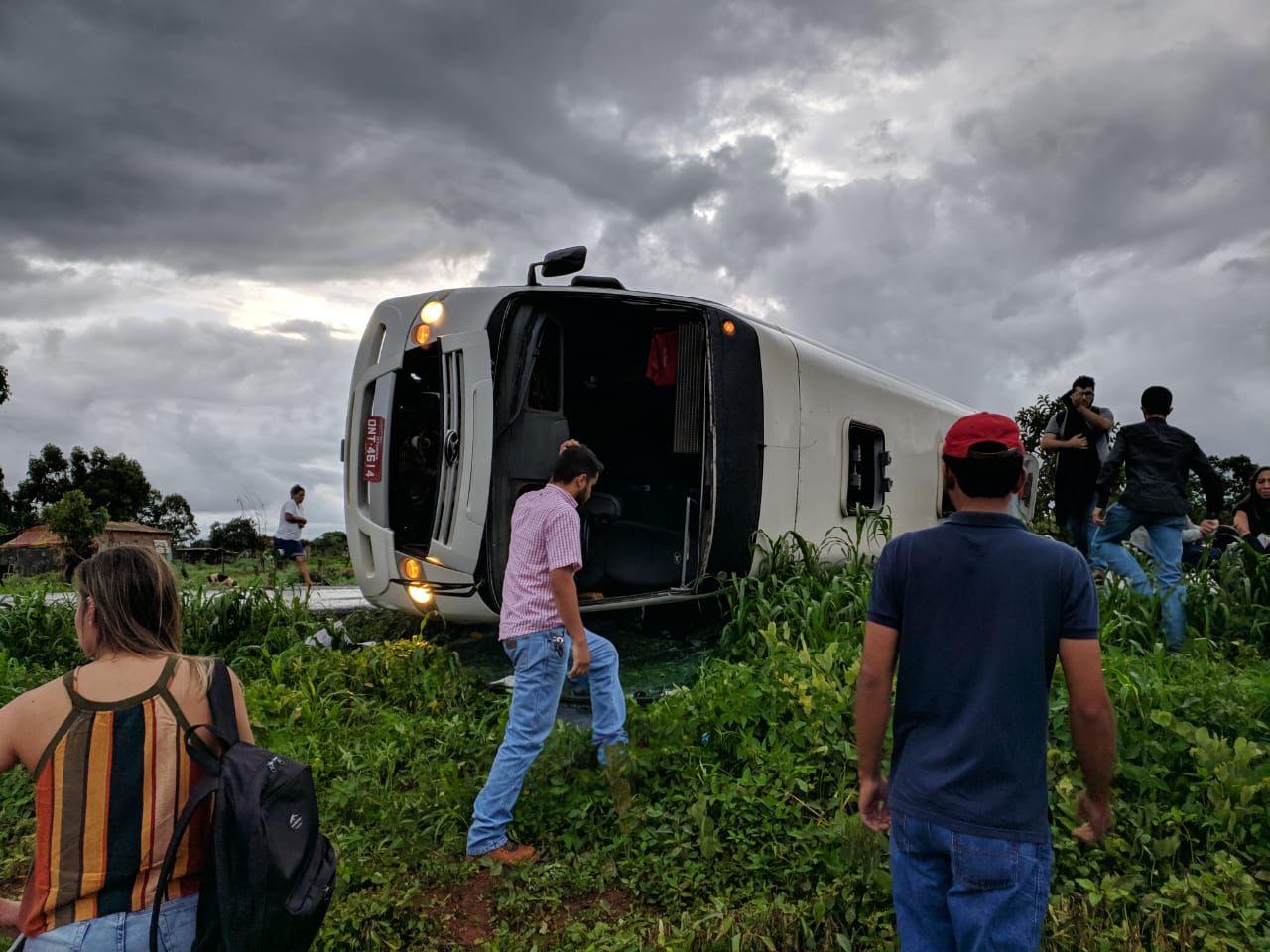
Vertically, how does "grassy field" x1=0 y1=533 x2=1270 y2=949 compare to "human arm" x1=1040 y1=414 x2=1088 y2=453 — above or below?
below

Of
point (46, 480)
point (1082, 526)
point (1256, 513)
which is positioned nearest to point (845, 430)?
point (1082, 526)

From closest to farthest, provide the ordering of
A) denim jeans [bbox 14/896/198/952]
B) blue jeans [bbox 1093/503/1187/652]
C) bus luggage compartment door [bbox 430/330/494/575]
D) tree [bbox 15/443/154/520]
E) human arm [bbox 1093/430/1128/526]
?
denim jeans [bbox 14/896/198/952], bus luggage compartment door [bbox 430/330/494/575], blue jeans [bbox 1093/503/1187/652], human arm [bbox 1093/430/1128/526], tree [bbox 15/443/154/520]

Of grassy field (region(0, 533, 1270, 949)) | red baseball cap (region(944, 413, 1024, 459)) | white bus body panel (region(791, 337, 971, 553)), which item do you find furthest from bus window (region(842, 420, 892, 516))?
red baseball cap (region(944, 413, 1024, 459))

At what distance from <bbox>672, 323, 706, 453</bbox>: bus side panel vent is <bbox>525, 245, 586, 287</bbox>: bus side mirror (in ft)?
4.23

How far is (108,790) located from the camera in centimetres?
195

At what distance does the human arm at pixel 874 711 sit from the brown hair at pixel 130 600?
1.68 meters

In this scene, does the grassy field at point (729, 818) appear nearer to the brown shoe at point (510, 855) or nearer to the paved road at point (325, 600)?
the brown shoe at point (510, 855)

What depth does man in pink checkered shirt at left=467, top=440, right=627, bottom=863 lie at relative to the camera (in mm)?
3811

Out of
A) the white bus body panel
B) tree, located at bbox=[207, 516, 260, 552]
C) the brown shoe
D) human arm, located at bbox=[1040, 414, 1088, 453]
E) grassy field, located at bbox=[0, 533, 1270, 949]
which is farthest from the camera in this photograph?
tree, located at bbox=[207, 516, 260, 552]

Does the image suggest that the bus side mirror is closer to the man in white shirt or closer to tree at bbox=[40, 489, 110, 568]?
the man in white shirt

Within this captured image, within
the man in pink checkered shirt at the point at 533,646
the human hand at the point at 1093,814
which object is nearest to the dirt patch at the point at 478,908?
the man in pink checkered shirt at the point at 533,646

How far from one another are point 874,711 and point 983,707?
0.26 meters

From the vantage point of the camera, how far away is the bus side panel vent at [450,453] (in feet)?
19.4

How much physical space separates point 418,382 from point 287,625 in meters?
2.51
